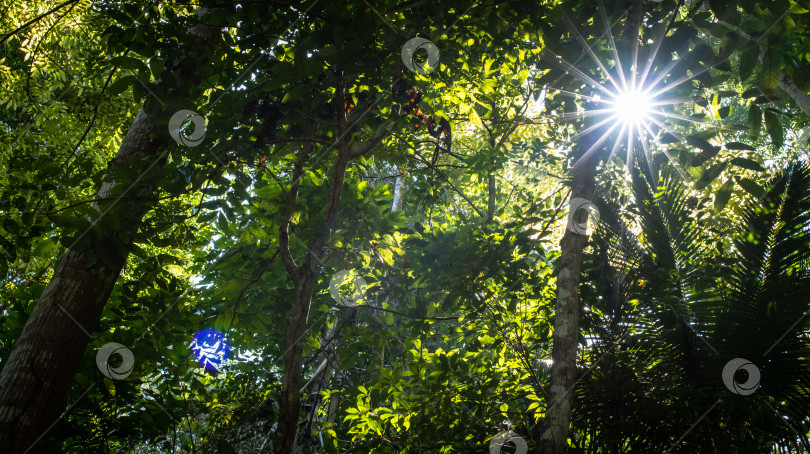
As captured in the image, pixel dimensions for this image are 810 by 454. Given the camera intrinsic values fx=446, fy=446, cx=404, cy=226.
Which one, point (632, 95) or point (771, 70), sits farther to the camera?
point (632, 95)

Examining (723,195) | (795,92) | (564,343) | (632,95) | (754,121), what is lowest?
(564,343)

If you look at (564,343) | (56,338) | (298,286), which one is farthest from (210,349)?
(564,343)

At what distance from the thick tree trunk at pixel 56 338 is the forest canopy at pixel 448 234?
0.01 m

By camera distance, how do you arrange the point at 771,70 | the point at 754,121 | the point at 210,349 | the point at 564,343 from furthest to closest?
the point at 210,349
the point at 564,343
the point at 754,121
the point at 771,70

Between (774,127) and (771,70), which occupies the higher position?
(771,70)

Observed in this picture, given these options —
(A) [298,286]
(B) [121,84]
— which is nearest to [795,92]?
(A) [298,286]

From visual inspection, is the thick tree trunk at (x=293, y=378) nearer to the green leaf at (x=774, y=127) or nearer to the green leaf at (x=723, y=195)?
the green leaf at (x=723, y=195)

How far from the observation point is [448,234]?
3508 mm

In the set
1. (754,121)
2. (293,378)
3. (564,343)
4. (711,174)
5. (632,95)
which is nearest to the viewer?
(711,174)

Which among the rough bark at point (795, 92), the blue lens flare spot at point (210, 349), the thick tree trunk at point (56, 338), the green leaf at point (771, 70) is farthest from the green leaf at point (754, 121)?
the blue lens flare spot at point (210, 349)

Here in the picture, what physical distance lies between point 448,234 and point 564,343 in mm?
1233

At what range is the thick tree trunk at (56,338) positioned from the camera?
233cm

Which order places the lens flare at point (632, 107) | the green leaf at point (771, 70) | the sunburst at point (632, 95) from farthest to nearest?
the lens flare at point (632, 107), the sunburst at point (632, 95), the green leaf at point (771, 70)

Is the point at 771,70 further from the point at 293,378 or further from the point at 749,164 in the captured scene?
the point at 293,378
